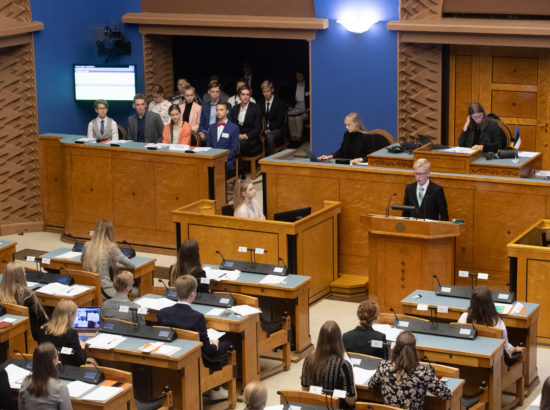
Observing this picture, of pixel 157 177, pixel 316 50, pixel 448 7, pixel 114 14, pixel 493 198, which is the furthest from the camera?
pixel 114 14

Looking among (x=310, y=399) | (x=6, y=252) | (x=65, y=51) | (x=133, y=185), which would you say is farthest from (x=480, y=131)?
(x=65, y=51)

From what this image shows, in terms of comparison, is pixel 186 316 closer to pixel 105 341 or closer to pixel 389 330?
pixel 105 341

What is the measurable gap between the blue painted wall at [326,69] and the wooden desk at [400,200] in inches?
104

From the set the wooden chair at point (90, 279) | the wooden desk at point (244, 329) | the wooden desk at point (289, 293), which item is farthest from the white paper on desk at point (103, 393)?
the wooden desk at point (289, 293)

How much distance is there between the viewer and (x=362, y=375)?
6902mm

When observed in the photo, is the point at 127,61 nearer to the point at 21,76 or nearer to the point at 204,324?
the point at 21,76

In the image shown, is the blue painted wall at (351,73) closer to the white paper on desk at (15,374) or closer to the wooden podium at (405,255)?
the wooden podium at (405,255)

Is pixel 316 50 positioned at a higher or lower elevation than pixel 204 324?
higher

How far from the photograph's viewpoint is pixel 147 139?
13.4m

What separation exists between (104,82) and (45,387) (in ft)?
29.8

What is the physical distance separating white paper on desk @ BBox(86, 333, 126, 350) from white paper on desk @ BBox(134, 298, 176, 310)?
2.09ft

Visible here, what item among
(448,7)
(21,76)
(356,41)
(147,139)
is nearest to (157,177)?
(147,139)

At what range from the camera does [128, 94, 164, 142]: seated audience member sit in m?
13.4

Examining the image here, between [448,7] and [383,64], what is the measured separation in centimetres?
119
